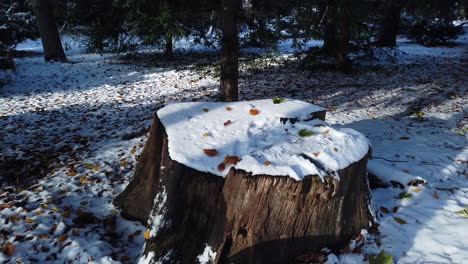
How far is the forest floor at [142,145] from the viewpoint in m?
2.38

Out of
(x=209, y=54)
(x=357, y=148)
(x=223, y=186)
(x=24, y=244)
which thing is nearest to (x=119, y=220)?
(x=24, y=244)

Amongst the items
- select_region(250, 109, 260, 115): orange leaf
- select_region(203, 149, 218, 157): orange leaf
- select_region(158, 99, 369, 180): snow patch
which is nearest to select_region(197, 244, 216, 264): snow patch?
select_region(158, 99, 369, 180): snow patch

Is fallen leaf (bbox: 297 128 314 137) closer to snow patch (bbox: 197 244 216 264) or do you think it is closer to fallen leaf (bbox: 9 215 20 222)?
snow patch (bbox: 197 244 216 264)

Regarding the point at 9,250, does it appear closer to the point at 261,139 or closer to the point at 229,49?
the point at 261,139

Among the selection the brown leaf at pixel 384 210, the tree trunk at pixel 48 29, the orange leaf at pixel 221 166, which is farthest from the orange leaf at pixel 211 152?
the tree trunk at pixel 48 29

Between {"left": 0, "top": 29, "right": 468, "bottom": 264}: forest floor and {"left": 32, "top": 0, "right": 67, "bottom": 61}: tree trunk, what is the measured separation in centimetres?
244

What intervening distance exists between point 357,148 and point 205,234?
1.42 metres

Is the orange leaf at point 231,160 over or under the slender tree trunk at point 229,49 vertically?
under

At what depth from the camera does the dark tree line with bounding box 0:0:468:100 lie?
17.5 ft

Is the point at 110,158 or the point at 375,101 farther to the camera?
the point at 375,101

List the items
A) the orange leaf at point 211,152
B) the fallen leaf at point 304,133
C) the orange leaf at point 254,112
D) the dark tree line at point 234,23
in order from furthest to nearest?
the dark tree line at point 234,23 < the orange leaf at point 254,112 < the fallen leaf at point 304,133 < the orange leaf at point 211,152

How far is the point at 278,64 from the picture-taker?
11.3 m

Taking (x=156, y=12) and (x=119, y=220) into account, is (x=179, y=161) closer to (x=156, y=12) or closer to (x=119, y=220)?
(x=119, y=220)

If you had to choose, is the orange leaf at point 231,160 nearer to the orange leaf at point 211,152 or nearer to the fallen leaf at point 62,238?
the orange leaf at point 211,152
